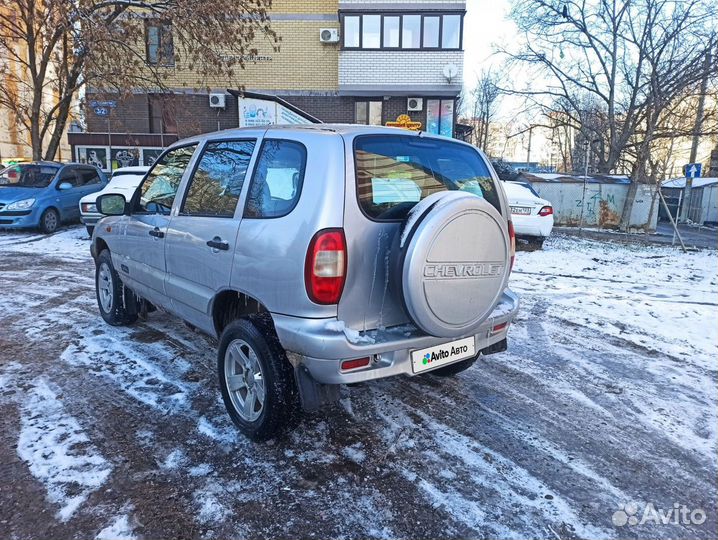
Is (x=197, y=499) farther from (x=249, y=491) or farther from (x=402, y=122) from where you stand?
(x=402, y=122)

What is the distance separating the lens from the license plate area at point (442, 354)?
9.24 feet

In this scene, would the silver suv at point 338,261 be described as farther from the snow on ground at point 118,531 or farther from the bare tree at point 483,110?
the bare tree at point 483,110

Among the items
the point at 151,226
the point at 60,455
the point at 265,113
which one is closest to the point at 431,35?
the point at 265,113

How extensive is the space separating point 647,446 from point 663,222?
79.4ft

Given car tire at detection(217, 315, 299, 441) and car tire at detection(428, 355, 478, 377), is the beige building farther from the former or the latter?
car tire at detection(217, 315, 299, 441)

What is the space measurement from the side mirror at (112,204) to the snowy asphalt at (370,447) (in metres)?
1.23

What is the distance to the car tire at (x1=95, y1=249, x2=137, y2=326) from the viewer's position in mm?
4938

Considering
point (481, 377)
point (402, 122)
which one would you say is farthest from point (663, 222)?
point (481, 377)

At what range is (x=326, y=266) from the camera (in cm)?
255

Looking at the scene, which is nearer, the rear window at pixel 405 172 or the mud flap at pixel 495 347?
the rear window at pixel 405 172

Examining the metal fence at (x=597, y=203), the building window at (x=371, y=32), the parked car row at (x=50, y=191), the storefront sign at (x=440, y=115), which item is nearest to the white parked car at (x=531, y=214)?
the metal fence at (x=597, y=203)

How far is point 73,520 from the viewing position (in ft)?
7.48

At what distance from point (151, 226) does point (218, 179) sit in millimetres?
976

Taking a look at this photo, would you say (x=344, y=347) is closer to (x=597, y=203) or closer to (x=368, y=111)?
(x=597, y=203)
